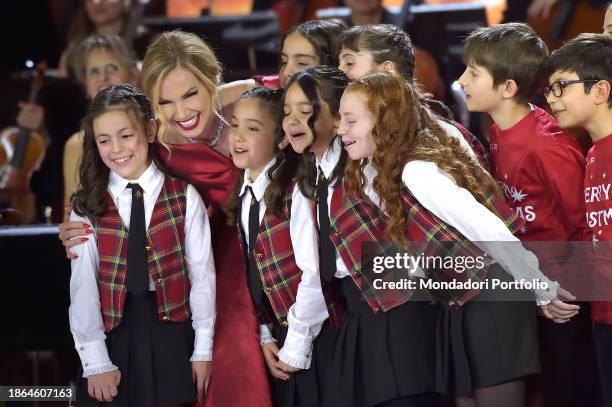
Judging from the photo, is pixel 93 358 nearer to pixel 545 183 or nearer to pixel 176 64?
pixel 176 64

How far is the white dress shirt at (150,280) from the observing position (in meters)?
2.81

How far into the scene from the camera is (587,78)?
9.16ft

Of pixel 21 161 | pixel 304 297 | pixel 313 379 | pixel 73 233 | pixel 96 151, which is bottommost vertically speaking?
pixel 313 379

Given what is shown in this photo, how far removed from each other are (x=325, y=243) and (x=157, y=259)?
49 cm

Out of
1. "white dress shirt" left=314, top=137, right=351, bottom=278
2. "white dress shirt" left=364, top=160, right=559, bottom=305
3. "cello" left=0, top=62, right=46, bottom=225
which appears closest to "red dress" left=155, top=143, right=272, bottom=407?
"white dress shirt" left=314, top=137, right=351, bottom=278

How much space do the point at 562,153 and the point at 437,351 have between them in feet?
2.23

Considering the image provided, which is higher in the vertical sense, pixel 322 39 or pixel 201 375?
pixel 322 39

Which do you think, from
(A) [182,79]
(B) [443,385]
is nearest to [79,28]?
(A) [182,79]

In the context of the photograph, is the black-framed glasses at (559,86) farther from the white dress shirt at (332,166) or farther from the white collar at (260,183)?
the white collar at (260,183)

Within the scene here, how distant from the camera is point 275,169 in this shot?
114 inches

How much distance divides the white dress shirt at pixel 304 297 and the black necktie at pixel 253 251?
13 centimetres

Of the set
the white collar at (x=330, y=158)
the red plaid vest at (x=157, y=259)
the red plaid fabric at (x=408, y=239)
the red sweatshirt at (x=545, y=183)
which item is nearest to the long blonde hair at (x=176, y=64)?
the red plaid vest at (x=157, y=259)

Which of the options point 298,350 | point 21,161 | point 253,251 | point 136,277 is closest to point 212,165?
point 253,251

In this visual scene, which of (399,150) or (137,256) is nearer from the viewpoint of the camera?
(399,150)
